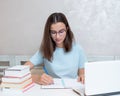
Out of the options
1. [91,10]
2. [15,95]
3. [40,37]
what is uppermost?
[91,10]

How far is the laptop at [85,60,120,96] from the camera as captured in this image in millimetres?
1043

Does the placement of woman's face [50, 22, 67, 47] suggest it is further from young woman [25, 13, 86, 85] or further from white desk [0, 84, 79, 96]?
white desk [0, 84, 79, 96]

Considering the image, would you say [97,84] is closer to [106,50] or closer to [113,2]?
[106,50]

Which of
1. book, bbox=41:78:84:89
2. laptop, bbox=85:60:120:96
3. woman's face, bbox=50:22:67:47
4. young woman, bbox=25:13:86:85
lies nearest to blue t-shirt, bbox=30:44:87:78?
young woman, bbox=25:13:86:85

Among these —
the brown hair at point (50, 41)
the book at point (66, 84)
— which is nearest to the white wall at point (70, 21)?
the brown hair at point (50, 41)

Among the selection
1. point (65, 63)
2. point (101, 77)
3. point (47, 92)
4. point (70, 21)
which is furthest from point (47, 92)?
point (70, 21)

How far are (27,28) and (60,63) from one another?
2.15ft

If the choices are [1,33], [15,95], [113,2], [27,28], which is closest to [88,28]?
[113,2]

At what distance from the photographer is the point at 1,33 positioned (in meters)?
2.21

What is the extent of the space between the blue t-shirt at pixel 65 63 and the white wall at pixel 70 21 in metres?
0.34

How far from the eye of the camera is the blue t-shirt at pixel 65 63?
174 cm

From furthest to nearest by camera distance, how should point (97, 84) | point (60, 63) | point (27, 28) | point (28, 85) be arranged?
point (27, 28) < point (60, 63) < point (28, 85) < point (97, 84)

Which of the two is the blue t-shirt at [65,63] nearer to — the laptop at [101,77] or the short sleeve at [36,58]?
the short sleeve at [36,58]

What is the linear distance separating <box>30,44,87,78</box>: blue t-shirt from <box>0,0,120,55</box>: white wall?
0.34 m
